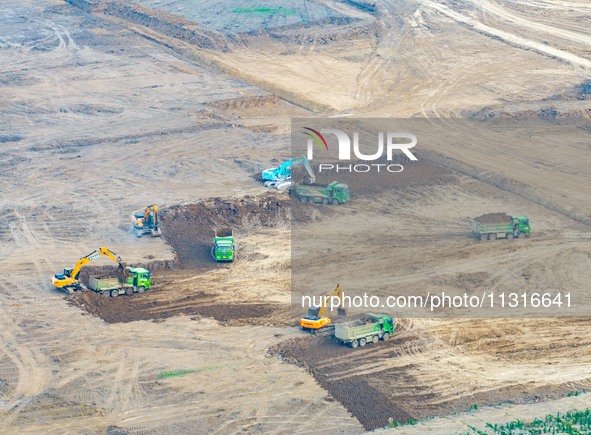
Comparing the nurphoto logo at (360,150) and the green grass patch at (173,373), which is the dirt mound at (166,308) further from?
the nurphoto logo at (360,150)

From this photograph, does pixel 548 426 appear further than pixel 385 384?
No

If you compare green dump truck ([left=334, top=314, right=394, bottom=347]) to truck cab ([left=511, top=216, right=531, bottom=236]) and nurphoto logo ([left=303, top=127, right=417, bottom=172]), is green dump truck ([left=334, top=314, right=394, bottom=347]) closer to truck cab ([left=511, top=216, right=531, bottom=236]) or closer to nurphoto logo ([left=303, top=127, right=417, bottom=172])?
truck cab ([left=511, top=216, right=531, bottom=236])

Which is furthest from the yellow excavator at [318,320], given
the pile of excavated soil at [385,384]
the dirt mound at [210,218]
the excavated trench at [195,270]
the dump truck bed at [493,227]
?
the dump truck bed at [493,227]

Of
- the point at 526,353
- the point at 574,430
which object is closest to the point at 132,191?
the point at 526,353

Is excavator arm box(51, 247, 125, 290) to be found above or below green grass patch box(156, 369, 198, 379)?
above

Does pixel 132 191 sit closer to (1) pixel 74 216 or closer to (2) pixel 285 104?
(1) pixel 74 216

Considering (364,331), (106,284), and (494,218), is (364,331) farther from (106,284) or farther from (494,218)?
(494,218)

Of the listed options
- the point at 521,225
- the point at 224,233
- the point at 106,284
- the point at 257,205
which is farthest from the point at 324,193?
the point at 106,284

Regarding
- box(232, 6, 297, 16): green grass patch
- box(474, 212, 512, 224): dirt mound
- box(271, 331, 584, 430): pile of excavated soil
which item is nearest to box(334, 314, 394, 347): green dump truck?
box(271, 331, 584, 430): pile of excavated soil
